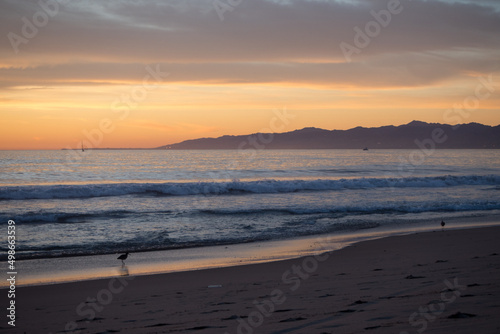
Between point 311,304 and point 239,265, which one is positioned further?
point 239,265

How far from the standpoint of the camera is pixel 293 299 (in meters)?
6.39

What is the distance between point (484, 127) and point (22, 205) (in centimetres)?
18436

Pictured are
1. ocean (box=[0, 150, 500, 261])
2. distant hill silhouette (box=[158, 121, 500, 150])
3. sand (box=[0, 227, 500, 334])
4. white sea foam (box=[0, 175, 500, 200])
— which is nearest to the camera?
sand (box=[0, 227, 500, 334])

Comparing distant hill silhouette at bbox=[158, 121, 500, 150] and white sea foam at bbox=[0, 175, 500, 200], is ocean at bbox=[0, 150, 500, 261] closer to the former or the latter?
white sea foam at bbox=[0, 175, 500, 200]

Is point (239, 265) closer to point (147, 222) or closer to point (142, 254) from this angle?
point (142, 254)

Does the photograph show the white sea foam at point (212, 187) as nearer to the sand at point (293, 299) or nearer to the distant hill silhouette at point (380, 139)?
the sand at point (293, 299)

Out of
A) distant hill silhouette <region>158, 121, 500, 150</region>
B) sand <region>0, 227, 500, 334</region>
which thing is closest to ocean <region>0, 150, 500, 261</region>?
sand <region>0, 227, 500, 334</region>

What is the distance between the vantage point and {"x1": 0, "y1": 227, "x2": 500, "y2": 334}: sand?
4891 mm

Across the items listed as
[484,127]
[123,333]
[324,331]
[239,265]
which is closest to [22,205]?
[239,265]

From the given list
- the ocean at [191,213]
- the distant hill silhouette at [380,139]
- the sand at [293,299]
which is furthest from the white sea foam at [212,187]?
the distant hill silhouette at [380,139]

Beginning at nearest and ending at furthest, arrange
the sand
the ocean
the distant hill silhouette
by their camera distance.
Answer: the sand → the ocean → the distant hill silhouette

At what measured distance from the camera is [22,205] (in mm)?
24172

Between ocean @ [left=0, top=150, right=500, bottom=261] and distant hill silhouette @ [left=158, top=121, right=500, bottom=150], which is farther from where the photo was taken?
distant hill silhouette @ [left=158, top=121, right=500, bottom=150]

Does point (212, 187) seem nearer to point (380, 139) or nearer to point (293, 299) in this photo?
point (293, 299)
